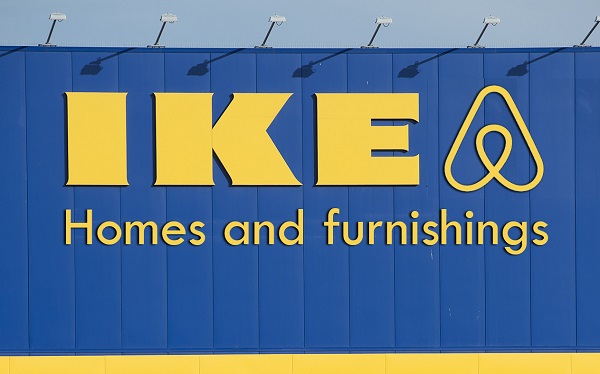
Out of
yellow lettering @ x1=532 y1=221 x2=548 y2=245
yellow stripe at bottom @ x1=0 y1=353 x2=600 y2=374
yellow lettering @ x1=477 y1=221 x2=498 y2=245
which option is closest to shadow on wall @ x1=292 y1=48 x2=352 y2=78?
yellow lettering @ x1=477 y1=221 x2=498 y2=245

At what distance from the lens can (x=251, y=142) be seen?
12750 mm

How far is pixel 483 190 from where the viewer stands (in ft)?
42.4

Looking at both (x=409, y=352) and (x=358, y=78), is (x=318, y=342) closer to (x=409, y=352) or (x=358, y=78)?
(x=409, y=352)

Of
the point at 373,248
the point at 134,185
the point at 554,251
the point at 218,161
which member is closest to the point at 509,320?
the point at 554,251

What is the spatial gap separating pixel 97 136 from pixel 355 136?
11.5ft

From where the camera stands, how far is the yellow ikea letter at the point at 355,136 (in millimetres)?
12781

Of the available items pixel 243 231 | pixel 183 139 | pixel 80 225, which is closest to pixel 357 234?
pixel 243 231

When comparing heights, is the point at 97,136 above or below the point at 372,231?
above

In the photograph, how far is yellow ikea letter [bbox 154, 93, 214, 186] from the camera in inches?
500

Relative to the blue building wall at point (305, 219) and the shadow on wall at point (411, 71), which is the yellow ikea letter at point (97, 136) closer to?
the blue building wall at point (305, 219)

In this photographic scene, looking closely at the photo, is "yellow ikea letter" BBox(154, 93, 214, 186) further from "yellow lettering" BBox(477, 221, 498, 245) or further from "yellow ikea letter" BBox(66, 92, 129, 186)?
"yellow lettering" BBox(477, 221, 498, 245)

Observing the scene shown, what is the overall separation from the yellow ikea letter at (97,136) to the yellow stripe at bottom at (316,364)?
8.10 feet

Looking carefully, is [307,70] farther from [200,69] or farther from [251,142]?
[200,69]

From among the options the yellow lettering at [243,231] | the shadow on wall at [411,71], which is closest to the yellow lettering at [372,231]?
the yellow lettering at [243,231]
